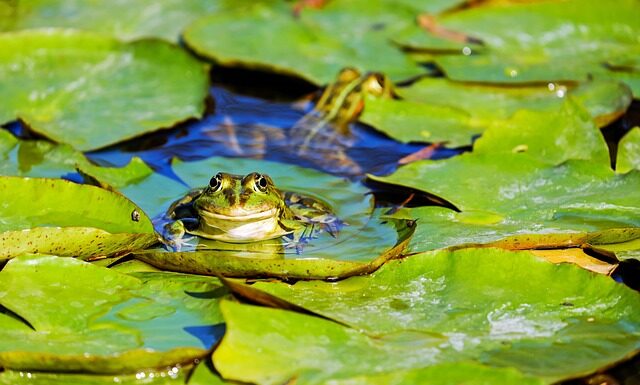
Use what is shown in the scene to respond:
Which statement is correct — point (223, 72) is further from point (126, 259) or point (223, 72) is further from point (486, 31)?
point (126, 259)

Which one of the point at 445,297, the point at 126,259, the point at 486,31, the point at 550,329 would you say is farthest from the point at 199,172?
the point at 486,31

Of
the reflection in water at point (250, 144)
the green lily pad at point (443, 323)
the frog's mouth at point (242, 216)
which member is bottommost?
the reflection in water at point (250, 144)

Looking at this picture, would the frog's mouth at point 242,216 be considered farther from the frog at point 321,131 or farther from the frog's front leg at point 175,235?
the frog at point 321,131

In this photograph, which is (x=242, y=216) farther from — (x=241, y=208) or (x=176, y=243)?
(x=176, y=243)

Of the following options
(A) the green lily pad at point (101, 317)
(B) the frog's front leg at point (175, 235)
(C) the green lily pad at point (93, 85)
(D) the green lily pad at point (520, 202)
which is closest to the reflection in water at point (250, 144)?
(C) the green lily pad at point (93, 85)

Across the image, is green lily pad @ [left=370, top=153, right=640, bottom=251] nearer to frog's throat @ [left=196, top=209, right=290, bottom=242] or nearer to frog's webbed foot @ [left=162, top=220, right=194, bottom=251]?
frog's throat @ [left=196, top=209, right=290, bottom=242]

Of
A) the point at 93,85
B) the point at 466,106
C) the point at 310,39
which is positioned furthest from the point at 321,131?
the point at 93,85
